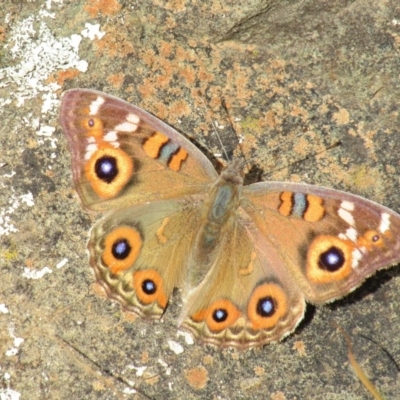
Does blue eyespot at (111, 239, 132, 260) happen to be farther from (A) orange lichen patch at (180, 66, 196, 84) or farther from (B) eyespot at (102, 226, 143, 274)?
(A) orange lichen patch at (180, 66, 196, 84)

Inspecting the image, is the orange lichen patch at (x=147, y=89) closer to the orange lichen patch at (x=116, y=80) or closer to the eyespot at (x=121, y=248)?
the orange lichen patch at (x=116, y=80)

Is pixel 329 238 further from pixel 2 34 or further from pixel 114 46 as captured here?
pixel 2 34

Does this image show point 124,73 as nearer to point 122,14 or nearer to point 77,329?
point 122,14

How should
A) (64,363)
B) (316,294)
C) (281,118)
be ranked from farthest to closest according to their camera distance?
(281,118), (64,363), (316,294)

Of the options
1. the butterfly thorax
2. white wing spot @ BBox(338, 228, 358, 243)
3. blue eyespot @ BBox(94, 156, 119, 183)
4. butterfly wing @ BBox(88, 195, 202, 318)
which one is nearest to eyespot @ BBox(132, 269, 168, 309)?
butterfly wing @ BBox(88, 195, 202, 318)

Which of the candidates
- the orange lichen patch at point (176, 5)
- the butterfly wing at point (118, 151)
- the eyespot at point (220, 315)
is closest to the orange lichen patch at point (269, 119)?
the butterfly wing at point (118, 151)

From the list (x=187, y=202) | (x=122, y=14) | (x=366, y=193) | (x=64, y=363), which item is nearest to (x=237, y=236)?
(x=187, y=202)
